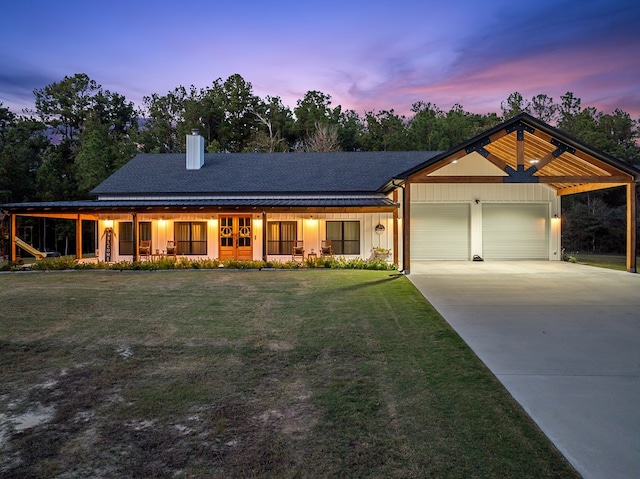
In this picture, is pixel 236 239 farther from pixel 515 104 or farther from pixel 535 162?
pixel 515 104

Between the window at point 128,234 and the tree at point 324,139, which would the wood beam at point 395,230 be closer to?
the window at point 128,234

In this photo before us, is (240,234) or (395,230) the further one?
(240,234)

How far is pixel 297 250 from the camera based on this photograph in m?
16.2

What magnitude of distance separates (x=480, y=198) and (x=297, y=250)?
7835mm

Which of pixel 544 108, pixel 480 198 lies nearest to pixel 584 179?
pixel 480 198

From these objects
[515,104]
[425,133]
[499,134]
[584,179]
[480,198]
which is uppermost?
[515,104]

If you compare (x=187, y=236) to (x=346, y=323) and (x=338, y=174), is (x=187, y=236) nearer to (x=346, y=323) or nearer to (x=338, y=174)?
(x=338, y=174)

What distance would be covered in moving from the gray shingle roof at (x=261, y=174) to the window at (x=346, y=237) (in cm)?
146

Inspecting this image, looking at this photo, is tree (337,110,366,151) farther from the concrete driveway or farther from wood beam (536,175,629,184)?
the concrete driveway

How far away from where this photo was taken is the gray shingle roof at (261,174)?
17484 mm

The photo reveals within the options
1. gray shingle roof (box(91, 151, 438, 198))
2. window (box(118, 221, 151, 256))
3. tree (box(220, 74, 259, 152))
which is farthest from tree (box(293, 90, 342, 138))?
window (box(118, 221, 151, 256))

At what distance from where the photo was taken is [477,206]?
55.6 ft

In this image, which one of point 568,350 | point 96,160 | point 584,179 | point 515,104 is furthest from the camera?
point 515,104

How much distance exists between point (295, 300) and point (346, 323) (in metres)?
2.16
